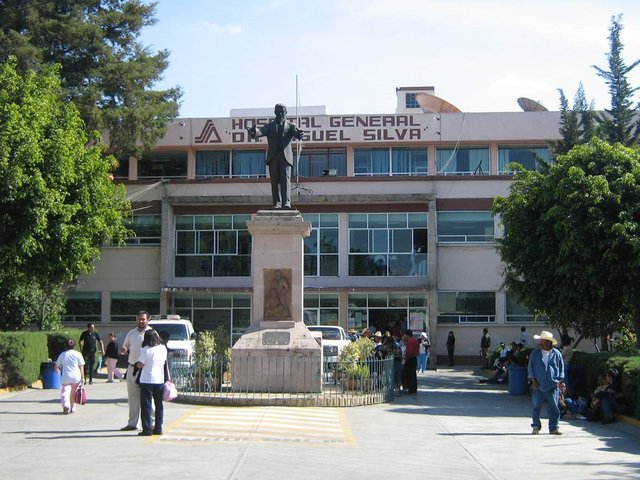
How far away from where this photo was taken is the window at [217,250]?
4144 cm

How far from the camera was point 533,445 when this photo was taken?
45.0ft

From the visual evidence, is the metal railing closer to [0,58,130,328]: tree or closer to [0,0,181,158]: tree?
[0,58,130,328]: tree

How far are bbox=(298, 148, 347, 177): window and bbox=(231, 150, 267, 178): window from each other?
79.5 inches

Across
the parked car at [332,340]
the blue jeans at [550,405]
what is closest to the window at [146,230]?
the parked car at [332,340]

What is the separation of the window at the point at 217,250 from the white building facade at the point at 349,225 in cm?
6

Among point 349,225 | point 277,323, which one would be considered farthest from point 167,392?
point 349,225

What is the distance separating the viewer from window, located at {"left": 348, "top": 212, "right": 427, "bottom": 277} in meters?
40.6

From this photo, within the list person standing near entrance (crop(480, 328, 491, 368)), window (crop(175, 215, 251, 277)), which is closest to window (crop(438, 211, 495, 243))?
person standing near entrance (crop(480, 328, 491, 368))

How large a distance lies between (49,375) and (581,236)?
574 inches

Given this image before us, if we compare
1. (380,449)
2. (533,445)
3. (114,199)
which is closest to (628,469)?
(533,445)

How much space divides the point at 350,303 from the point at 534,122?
12.1 metres

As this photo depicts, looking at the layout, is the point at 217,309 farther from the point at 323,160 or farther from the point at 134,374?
the point at 134,374

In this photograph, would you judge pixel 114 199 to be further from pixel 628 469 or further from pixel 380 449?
pixel 628 469

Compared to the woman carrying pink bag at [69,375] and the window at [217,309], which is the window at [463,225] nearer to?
the window at [217,309]
